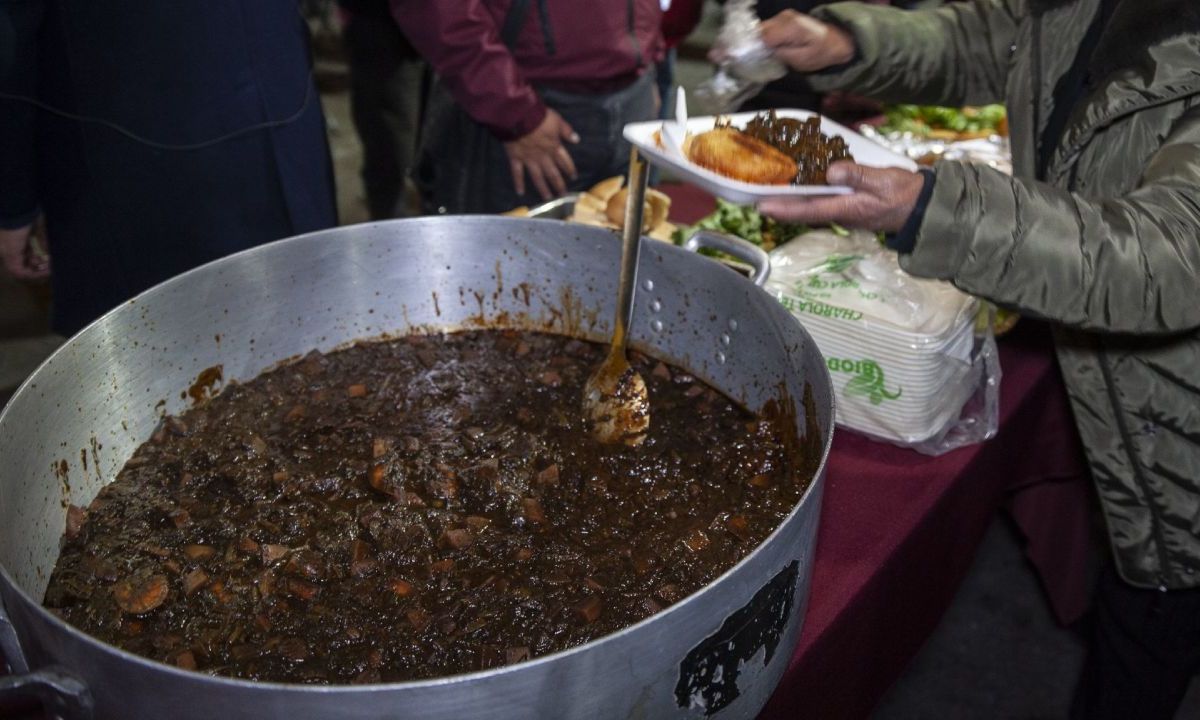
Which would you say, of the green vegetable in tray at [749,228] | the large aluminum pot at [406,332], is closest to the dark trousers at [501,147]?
the green vegetable in tray at [749,228]

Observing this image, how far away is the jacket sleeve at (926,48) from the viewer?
77.0 inches

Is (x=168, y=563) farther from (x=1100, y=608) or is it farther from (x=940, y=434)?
(x=1100, y=608)

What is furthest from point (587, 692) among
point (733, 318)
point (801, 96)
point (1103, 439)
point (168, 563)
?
point (801, 96)

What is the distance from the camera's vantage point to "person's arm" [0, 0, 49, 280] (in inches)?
70.3

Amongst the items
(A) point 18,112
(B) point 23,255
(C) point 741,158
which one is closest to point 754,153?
(C) point 741,158

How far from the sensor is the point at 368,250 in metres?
1.73

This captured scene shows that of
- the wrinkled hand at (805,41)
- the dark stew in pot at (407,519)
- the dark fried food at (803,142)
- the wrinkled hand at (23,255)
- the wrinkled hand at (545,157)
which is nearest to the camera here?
the dark stew in pot at (407,519)

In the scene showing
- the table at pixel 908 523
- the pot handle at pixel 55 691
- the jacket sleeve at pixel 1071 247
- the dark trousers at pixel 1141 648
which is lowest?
the dark trousers at pixel 1141 648

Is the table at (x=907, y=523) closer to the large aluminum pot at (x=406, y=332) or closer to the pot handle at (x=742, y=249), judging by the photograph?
the large aluminum pot at (x=406, y=332)

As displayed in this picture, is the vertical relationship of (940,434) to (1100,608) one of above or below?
above

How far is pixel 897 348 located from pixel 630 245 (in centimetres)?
48

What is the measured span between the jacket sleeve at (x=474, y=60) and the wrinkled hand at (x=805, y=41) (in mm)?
809

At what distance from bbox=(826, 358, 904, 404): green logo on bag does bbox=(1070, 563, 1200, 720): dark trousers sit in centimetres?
69

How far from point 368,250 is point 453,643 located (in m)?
0.84
